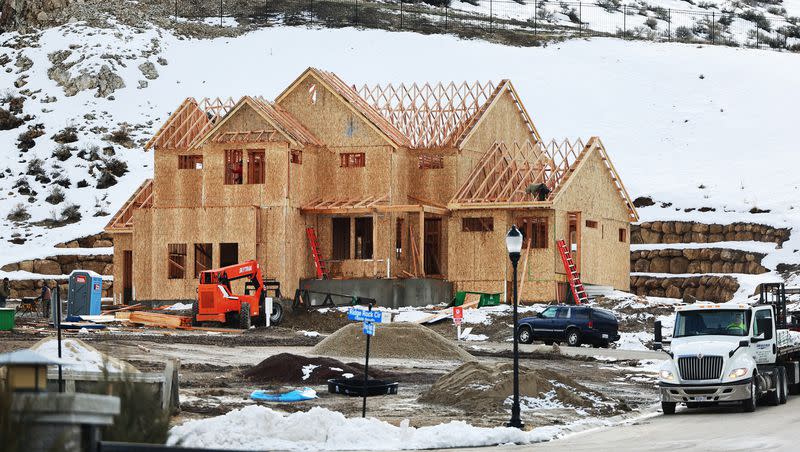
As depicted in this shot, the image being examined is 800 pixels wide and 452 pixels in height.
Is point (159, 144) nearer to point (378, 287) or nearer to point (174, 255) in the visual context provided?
point (174, 255)

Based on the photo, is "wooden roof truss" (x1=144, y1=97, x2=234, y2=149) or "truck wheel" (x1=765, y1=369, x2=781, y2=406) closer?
"truck wheel" (x1=765, y1=369, x2=781, y2=406)

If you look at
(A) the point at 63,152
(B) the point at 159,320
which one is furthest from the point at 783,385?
(A) the point at 63,152

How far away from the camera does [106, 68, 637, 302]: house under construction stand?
53531 mm

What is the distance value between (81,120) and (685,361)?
188ft

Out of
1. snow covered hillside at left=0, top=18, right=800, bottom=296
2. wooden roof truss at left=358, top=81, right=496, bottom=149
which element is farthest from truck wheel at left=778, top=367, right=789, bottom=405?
snow covered hillside at left=0, top=18, right=800, bottom=296

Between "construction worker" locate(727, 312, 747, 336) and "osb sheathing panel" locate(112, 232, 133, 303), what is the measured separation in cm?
3545

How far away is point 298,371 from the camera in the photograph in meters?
31.1

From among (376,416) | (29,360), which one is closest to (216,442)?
(376,416)

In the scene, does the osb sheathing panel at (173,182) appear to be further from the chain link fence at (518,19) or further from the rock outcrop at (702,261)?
the chain link fence at (518,19)

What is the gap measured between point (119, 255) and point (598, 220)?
19982 mm

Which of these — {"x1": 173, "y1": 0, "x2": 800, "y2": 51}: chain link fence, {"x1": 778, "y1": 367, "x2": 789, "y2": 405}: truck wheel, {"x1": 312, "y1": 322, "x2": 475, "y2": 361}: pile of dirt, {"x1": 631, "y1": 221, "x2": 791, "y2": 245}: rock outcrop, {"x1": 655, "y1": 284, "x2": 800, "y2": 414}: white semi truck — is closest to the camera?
{"x1": 655, "y1": 284, "x2": 800, "y2": 414}: white semi truck

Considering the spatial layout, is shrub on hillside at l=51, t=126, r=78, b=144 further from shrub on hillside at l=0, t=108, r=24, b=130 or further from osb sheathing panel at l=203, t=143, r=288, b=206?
osb sheathing panel at l=203, t=143, r=288, b=206

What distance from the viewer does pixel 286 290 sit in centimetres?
5306

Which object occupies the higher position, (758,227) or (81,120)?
(81,120)
